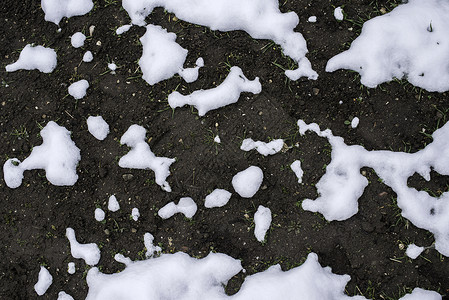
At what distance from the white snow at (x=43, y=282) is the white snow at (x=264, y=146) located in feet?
4.49

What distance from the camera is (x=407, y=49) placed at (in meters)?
2.05

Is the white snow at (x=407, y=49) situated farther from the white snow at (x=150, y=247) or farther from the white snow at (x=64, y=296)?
the white snow at (x=64, y=296)

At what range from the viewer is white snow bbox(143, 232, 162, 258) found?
2.09m

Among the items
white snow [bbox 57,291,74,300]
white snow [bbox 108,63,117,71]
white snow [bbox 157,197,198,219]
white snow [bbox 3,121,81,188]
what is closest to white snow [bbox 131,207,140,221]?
white snow [bbox 157,197,198,219]

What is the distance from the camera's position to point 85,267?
82.9 inches

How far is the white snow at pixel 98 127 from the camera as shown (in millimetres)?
2184

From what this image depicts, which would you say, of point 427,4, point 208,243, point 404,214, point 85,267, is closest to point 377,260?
point 404,214

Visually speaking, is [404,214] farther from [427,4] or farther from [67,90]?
[67,90]

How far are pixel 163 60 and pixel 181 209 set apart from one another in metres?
0.90

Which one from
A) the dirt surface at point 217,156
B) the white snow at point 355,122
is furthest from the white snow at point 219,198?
the white snow at point 355,122

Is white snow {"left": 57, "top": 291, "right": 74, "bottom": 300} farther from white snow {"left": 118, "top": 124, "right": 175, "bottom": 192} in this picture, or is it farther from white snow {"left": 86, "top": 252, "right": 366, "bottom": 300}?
white snow {"left": 118, "top": 124, "right": 175, "bottom": 192}

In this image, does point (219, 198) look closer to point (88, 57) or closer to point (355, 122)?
point (355, 122)

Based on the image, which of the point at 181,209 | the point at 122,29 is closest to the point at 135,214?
the point at 181,209

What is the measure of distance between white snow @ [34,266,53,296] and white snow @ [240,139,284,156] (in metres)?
1.37
